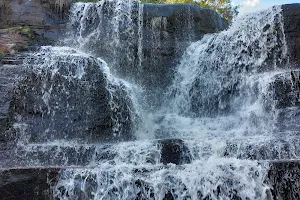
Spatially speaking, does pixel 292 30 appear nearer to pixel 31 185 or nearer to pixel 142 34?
pixel 142 34

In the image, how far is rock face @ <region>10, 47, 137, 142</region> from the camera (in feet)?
24.6

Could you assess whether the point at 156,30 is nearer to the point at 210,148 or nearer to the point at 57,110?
the point at 57,110

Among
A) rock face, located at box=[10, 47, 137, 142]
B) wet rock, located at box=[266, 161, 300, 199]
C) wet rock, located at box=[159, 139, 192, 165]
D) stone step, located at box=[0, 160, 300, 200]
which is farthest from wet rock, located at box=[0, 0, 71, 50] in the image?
wet rock, located at box=[266, 161, 300, 199]

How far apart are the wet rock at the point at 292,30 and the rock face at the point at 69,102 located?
4.61 m

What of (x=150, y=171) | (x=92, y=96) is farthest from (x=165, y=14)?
(x=150, y=171)

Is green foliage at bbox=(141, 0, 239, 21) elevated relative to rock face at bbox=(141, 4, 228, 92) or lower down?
elevated

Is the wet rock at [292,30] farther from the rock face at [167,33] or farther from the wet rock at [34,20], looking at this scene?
the wet rock at [34,20]

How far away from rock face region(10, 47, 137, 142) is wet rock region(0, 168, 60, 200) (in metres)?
2.52

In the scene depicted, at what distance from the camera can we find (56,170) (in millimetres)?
4820

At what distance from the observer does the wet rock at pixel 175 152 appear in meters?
6.77

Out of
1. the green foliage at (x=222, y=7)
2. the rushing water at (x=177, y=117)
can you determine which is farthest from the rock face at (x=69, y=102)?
the green foliage at (x=222, y=7)

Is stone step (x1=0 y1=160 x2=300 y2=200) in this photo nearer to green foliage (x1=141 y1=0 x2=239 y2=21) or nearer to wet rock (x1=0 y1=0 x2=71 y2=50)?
wet rock (x1=0 y1=0 x2=71 y2=50)

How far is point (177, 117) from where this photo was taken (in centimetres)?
988

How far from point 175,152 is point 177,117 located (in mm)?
3102
